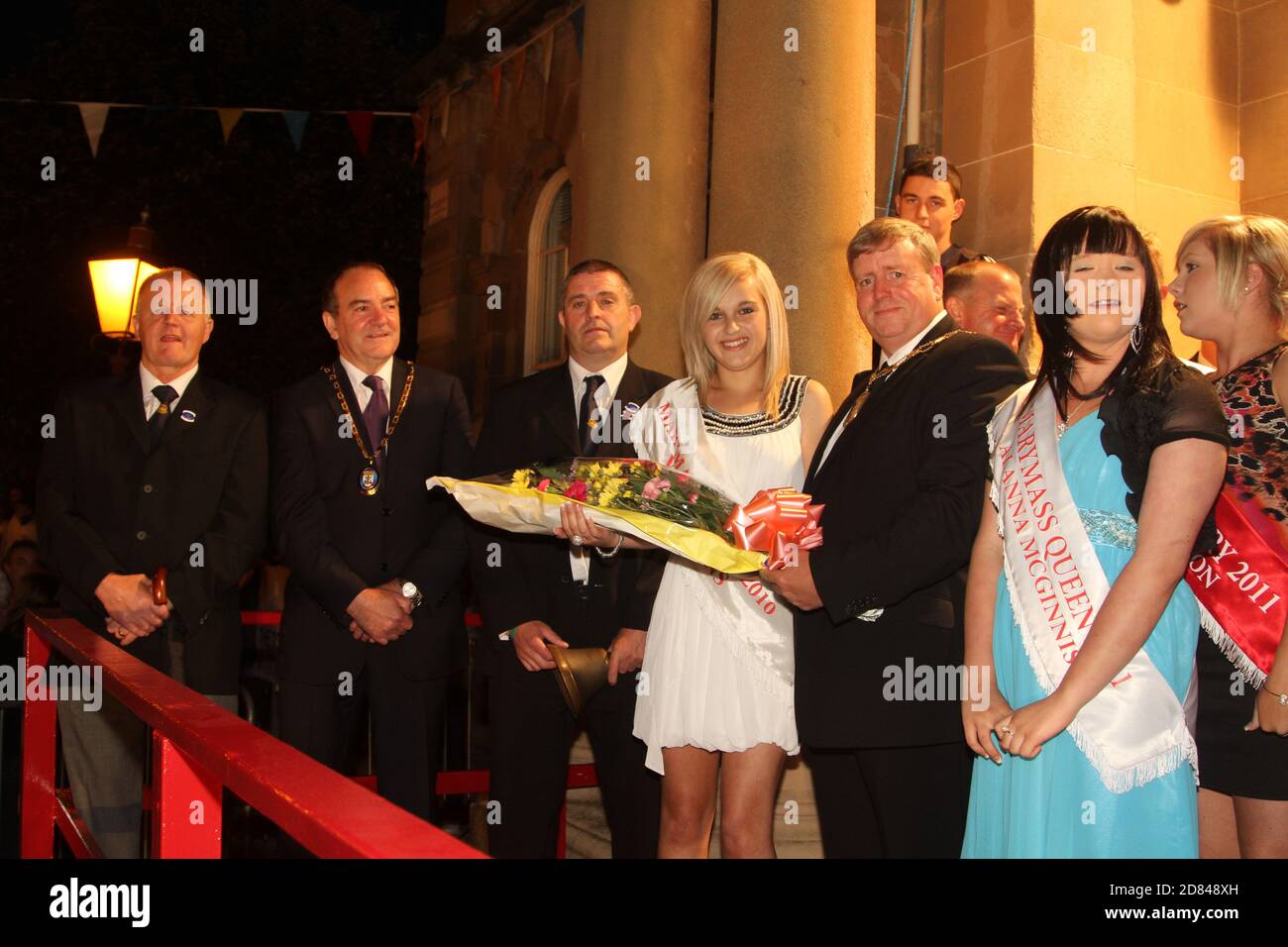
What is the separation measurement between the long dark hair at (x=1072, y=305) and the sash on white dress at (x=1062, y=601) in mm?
85

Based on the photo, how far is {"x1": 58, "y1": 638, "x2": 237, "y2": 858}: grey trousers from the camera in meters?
4.53

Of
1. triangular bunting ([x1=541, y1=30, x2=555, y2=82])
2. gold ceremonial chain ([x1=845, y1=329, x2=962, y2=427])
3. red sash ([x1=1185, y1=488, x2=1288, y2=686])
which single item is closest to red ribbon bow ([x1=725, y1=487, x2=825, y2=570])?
gold ceremonial chain ([x1=845, y1=329, x2=962, y2=427])

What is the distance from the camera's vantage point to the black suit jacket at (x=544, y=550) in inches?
173

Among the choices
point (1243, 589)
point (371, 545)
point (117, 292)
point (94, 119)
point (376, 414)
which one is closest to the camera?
point (1243, 589)

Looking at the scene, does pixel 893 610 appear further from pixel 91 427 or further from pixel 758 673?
pixel 91 427

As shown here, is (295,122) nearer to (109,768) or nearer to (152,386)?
(152,386)

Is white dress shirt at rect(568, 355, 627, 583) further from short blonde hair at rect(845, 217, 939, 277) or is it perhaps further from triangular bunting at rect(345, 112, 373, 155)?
triangular bunting at rect(345, 112, 373, 155)

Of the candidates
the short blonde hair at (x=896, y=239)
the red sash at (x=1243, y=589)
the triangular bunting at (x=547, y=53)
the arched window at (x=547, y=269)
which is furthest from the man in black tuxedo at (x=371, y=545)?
the arched window at (x=547, y=269)

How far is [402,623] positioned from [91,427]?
5.09 feet

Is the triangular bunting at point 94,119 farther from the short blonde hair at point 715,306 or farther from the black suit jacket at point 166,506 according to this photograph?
the short blonde hair at point 715,306

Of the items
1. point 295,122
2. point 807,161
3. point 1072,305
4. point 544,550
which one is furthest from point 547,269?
point 1072,305

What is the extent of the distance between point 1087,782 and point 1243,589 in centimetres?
72

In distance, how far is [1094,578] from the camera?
2.71 meters

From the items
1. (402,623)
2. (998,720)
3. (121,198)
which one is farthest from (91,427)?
(121,198)
